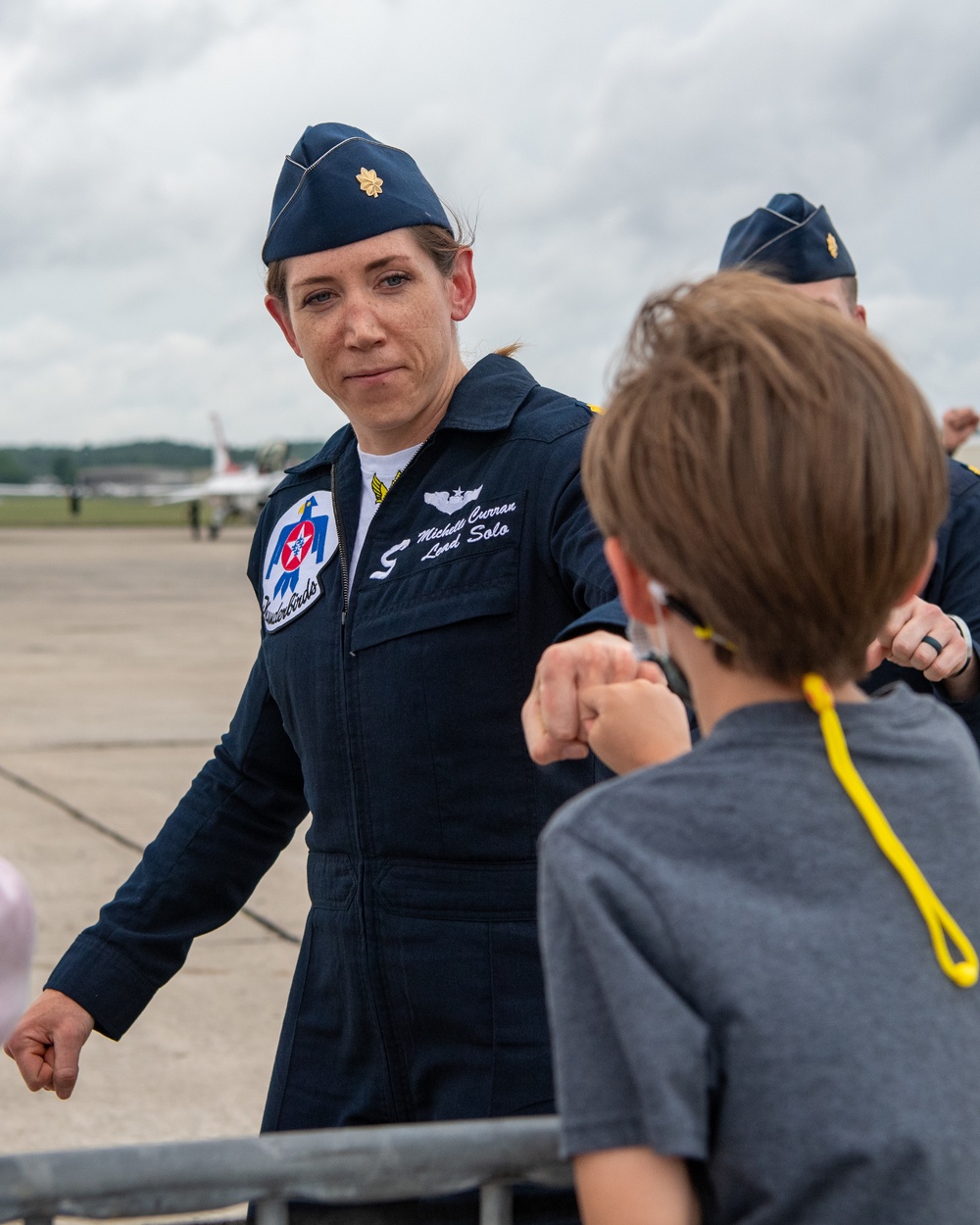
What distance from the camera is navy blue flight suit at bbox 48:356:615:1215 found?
1.87 m

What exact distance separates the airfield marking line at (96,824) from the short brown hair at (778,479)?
470 cm

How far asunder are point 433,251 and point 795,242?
1.14 metres

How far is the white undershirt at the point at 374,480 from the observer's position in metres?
2.13

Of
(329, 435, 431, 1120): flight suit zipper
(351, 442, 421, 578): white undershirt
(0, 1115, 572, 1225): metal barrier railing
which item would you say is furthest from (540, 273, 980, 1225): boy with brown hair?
(351, 442, 421, 578): white undershirt

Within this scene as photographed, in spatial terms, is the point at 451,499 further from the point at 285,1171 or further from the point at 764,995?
the point at 764,995

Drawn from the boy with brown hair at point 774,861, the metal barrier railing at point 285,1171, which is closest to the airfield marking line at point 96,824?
the metal barrier railing at point 285,1171

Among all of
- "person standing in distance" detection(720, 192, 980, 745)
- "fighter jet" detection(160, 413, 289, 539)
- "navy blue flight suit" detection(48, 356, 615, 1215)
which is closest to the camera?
"navy blue flight suit" detection(48, 356, 615, 1215)

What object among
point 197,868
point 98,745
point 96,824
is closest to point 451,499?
point 197,868

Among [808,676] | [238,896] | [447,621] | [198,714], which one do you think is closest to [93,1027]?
[238,896]

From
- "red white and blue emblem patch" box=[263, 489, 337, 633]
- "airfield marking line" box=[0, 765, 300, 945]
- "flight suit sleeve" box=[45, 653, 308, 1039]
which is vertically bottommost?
"airfield marking line" box=[0, 765, 300, 945]

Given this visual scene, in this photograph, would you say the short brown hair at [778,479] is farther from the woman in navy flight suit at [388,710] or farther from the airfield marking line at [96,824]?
the airfield marking line at [96,824]

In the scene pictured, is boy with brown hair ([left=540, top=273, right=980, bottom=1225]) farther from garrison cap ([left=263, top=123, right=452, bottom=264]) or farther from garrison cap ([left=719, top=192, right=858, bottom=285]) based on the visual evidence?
garrison cap ([left=719, top=192, right=858, bottom=285])

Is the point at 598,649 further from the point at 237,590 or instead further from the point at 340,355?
the point at 237,590

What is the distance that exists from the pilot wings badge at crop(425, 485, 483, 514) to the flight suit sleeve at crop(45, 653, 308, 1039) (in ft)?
1.39
